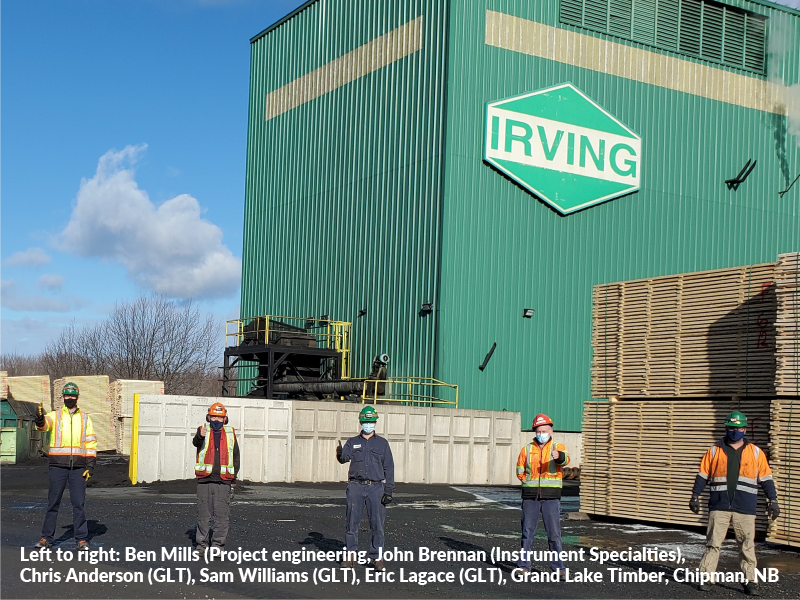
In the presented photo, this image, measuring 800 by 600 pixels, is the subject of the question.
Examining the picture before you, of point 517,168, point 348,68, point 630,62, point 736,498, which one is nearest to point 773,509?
point 736,498

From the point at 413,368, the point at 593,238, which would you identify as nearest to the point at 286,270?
the point at 413,368

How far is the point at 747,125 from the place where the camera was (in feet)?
119

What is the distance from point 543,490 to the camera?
11891 mm

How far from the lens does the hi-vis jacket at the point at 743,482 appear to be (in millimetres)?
11359

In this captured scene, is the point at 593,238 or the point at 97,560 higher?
the point at 593,238

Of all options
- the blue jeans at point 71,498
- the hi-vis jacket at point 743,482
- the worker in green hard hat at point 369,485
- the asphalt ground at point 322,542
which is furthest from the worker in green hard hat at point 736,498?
the blue jeans at point 71,498

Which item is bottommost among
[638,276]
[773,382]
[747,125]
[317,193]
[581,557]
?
[581,557]

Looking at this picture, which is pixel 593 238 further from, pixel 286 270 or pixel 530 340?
pixel 286 270

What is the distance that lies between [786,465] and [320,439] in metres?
13.9

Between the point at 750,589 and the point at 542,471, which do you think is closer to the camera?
the point at 750,589

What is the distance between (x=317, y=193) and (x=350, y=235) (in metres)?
2.95

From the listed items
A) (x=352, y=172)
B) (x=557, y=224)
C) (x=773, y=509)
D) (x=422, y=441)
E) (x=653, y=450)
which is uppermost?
(x=352, y=172)

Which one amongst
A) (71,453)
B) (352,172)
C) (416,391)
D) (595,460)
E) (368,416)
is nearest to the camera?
(368,416)

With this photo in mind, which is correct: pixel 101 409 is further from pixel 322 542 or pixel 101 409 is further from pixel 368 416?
pixel 368 416
